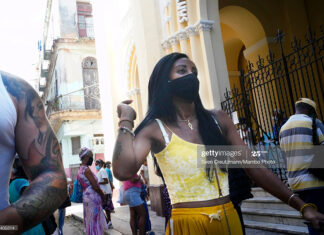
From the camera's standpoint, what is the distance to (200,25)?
757cm

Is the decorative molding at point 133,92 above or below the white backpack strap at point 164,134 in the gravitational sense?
above

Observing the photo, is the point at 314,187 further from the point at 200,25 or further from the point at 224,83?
the point at 200,25

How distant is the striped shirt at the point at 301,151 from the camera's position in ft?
11.0

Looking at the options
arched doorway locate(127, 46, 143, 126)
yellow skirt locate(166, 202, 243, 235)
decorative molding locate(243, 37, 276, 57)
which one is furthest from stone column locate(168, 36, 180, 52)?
yellow skirt locate(166, 202, 243, 235)

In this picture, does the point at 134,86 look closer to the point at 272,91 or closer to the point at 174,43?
the point at 174,43

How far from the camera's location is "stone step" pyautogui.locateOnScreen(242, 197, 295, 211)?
17.6 feet

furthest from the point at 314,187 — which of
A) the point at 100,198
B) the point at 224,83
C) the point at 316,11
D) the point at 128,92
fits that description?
the point at 128,92

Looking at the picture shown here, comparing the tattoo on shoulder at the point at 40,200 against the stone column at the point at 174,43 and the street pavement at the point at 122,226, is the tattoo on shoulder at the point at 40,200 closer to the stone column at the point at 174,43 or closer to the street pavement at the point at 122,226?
the street pavement at the point at 122,226

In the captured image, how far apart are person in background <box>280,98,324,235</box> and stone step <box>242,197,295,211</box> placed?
2.03m

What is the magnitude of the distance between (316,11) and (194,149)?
33.4ft

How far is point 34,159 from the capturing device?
1117 millimetres

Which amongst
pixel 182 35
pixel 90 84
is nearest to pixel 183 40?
pixel 182 35

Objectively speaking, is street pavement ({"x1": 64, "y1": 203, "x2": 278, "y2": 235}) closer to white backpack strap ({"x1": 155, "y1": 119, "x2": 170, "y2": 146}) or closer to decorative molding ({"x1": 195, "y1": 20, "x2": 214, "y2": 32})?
white backpack strap ({"x1": 155, "y1": 119, "x2": 170, "y2": 146})

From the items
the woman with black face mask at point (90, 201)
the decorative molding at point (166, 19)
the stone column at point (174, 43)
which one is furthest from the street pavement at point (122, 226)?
the decorative molding at point (166, 19)
